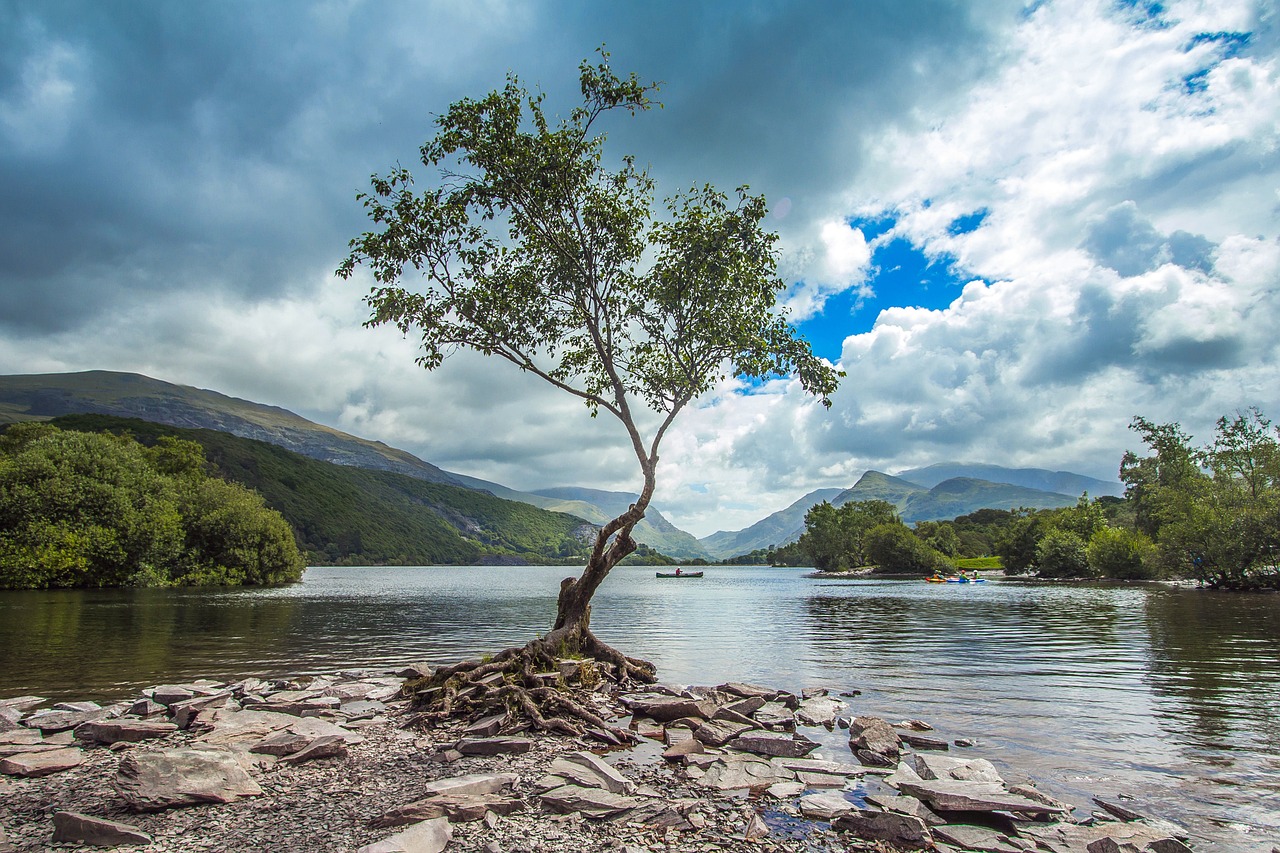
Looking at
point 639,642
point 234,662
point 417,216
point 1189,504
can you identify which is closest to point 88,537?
point 234,662

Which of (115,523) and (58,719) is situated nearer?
(58,719)

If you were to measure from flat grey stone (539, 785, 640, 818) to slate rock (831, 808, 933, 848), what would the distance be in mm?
3247

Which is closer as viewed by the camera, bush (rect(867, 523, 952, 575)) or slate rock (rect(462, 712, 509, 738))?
slate rock (rect(462, 712, 509, 738))

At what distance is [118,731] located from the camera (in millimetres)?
14055

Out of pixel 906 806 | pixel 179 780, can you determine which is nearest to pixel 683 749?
pixel 906 806

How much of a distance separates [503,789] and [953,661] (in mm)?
26279

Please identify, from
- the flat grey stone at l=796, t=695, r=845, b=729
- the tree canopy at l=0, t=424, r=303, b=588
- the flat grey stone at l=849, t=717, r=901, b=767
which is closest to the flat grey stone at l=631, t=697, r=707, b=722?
the flat grey stone at l=796, t=695, r=845, b=729

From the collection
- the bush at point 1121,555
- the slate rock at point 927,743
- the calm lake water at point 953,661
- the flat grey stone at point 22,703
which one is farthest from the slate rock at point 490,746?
the bush at point 1121,555

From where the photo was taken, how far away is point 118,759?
12508 mm

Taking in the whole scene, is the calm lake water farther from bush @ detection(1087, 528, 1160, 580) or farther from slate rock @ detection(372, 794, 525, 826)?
bush @ detection(1087, 528, 1160, 580)

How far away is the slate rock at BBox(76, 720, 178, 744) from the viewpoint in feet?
45.9

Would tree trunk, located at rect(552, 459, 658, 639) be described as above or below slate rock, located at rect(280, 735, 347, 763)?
above

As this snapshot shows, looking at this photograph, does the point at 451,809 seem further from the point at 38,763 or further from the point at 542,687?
the point at 38,763

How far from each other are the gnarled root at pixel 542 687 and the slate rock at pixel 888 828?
637 centimetres
